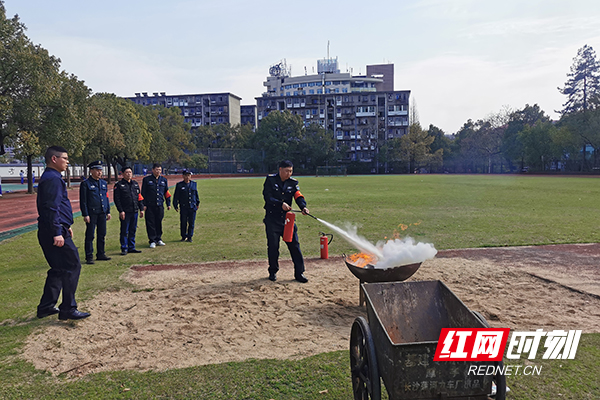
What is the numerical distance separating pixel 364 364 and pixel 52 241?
4.68 m

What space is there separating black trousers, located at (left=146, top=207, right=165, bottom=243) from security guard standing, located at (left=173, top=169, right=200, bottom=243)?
0.61m

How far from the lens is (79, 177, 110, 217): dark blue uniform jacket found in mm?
9094

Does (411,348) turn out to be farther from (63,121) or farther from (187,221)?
(63,121)

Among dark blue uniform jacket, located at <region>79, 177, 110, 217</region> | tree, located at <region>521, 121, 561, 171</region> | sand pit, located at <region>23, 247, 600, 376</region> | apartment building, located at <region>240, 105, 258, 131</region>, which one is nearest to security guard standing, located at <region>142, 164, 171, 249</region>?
dark blue uniform jacket, located at <region>79, 177, 110, 217</region>

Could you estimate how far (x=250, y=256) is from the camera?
404 inches

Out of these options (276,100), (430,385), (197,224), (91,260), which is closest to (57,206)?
(91,260)

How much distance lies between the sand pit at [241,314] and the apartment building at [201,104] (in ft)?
373

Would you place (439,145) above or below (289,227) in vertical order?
above

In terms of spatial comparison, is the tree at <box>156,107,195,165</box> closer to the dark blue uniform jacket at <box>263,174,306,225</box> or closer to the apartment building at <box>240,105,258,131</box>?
the apartment building at <box>240,105,258,131</box>

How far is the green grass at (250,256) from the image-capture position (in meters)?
4.05

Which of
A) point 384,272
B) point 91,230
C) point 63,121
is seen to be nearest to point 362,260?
point 384,272

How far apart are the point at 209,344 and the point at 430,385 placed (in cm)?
309

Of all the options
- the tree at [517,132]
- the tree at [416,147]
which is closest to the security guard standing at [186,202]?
the tree at [517,132]

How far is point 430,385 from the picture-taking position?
2.90m
